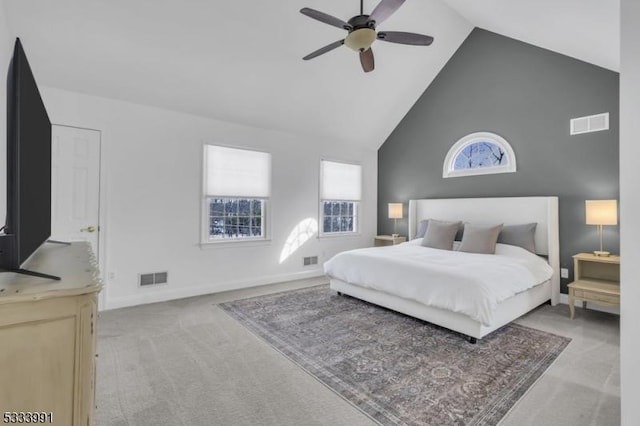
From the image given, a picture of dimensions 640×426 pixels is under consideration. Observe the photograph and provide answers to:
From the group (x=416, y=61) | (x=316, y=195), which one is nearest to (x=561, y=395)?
(x=316, y=195)

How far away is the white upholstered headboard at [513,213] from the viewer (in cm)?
400

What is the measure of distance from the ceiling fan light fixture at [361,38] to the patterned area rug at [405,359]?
8.61 ft

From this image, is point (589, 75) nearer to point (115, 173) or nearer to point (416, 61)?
point (416, 61)

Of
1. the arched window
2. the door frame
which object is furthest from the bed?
the door frame

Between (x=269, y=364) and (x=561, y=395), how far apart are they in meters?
2.02

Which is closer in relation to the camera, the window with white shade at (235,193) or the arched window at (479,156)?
the window with white shade at (235,193)

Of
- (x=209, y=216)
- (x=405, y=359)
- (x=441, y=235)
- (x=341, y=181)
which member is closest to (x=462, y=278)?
(x=405, y=359)

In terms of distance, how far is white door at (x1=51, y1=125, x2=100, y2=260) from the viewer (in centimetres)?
338

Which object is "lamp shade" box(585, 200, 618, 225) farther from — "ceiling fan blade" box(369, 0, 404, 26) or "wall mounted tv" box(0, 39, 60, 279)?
"wall mounted tv" box(0, 39, 60, 279)

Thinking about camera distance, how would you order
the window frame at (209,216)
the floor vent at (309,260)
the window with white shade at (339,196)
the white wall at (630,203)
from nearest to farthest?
the white wall at (630,203), the window frame at (209,216), the floor vent at (309,260), the window with white shade at (339,196)

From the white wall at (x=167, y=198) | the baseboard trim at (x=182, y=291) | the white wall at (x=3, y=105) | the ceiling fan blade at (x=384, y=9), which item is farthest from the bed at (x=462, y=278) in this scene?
the white wall at (x=3, y=105)

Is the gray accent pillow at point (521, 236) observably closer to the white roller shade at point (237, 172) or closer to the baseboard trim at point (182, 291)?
the baseboard trim at point (182, 291)

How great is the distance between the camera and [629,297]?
1.36m

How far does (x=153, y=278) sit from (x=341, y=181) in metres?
3.53
